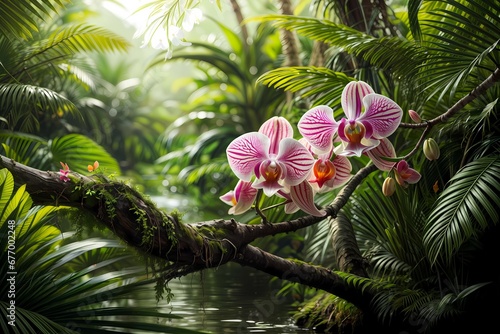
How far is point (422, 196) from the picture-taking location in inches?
96.6

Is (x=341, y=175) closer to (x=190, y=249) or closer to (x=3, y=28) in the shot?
(x=190, y=249)

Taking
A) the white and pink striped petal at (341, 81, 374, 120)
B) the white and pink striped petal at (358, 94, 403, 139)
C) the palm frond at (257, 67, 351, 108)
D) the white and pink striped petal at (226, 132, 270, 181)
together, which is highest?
the palm frond at (257, 67, 351, 108)

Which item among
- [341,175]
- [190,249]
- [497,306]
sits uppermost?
[341,175]

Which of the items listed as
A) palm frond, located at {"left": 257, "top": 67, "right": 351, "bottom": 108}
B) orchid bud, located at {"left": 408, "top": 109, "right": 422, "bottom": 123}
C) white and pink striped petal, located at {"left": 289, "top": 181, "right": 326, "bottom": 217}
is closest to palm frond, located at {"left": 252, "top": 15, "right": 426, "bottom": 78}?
palm frond, located at {"left": 257, "top": 67, "right": 351, "bottom": 108}

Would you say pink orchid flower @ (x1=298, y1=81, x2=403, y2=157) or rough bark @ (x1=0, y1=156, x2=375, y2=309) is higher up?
pink orchid flower @ (x1=298, y1=81, x2=403, y2=157)

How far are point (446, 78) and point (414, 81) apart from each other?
1.12 feet

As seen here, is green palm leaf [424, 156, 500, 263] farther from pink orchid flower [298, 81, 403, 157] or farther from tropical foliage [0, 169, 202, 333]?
tropical foliage [0, 169, 202, 333]

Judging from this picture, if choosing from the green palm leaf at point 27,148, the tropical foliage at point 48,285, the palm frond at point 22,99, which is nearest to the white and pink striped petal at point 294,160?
the tropical foliage at point 48,285

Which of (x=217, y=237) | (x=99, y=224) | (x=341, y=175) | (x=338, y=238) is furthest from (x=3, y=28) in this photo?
(x=338, y=238)

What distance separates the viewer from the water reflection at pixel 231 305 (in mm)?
2164

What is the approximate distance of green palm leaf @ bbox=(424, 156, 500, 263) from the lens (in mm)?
1903

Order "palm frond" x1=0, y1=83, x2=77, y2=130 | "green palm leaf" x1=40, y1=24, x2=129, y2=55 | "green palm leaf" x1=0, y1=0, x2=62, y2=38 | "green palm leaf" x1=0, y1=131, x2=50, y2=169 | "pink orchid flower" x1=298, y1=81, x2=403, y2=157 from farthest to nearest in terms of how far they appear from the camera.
Result: 1. "green palm leaf" x1=40, y1=24, x2=129, y2=55
2. "green palm leaf" x1=0, y1=131, x2=50, y2=169
3. "palm frond" x1=0, y1=83, x2=77, y2=130
4. "green palm leaf" x1=0, y1=0, x2=62, y2=38
5. "pink orchid flower" x1=298, y1=81, x2=403, y2=157

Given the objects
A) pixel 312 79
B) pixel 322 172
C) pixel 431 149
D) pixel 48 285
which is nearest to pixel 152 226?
pixel 48 285

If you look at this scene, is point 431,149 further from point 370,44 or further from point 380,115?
point 370,44
